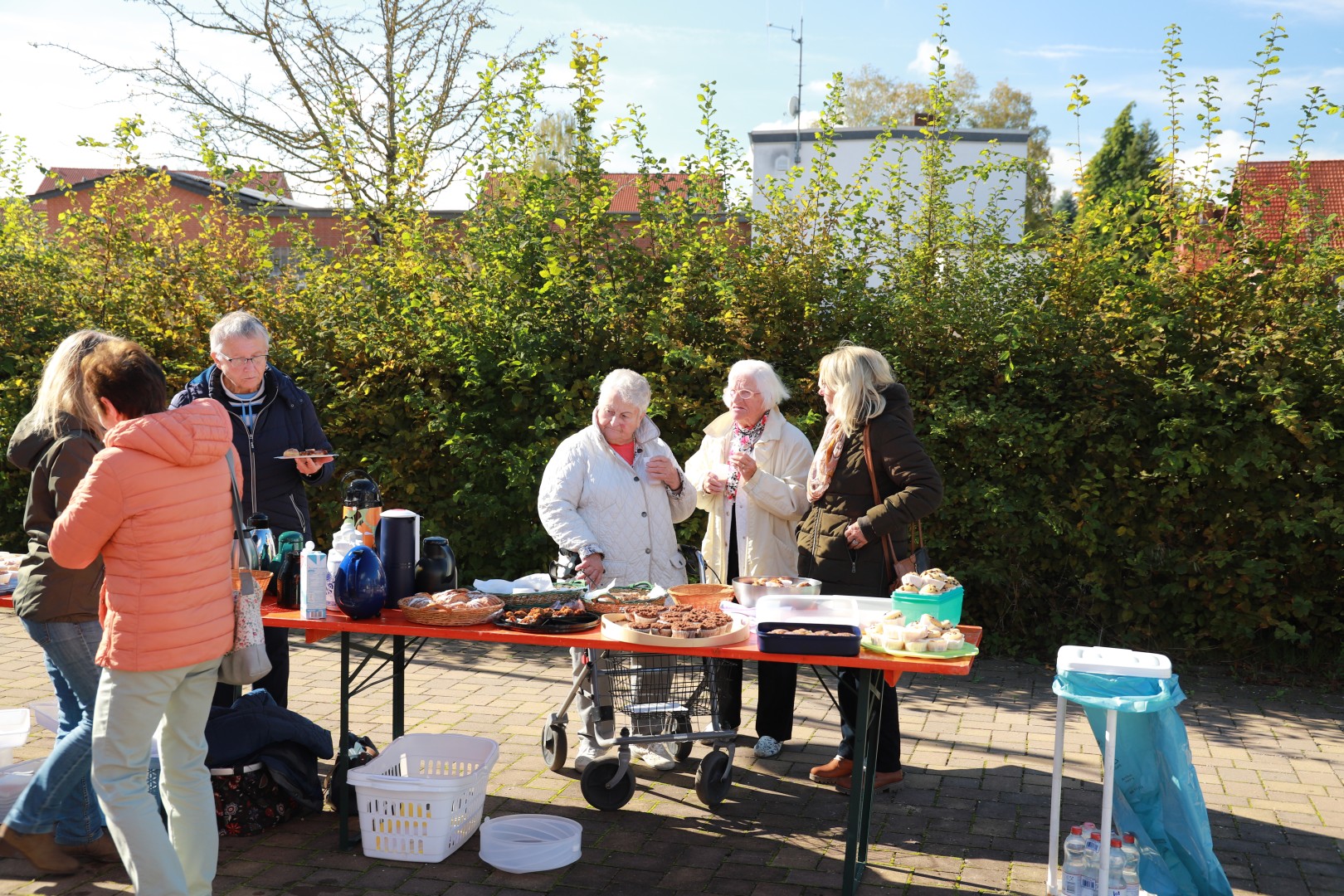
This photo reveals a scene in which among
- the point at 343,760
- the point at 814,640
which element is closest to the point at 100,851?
the point at 343,760

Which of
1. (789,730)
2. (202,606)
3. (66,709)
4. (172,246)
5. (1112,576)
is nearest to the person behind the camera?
(202,606)

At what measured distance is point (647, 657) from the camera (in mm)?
4402

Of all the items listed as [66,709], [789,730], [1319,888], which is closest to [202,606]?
[66,709]

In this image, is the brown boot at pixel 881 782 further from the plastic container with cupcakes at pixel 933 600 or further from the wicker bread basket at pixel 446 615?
the wicker bread basket at pixel 446 615

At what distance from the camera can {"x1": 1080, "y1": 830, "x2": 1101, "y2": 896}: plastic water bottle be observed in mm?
3350

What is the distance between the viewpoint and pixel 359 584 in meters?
3.67

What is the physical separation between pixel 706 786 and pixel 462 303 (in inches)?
153

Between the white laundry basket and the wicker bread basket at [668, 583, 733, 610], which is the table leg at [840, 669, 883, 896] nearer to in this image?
the wicker bread basket at [668, 583, 733, 610]

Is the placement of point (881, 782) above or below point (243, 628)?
below

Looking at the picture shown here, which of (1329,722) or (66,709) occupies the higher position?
(66,709)

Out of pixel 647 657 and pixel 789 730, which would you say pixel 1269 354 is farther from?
pixel 647 657

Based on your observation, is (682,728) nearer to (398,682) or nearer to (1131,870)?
(398,682)

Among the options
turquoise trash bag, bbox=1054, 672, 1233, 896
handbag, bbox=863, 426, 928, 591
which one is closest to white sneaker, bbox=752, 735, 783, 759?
handbag, bbox=863, 426, 928, 591

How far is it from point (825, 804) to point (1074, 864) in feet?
3.87
